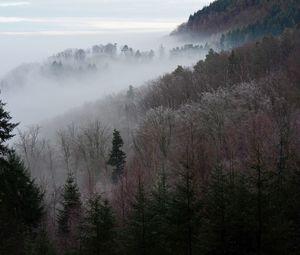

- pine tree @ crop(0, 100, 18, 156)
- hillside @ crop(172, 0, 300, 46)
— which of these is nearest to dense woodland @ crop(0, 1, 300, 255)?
pine tree @ crop(0, 100, 18, 156)

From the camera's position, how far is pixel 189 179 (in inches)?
843

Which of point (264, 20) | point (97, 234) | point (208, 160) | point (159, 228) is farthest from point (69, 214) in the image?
point (264, 20)

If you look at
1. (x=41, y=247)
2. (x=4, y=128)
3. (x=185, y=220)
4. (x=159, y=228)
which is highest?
(x=4, y=128)

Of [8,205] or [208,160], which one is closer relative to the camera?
[8,205]

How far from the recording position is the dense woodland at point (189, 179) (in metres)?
21.0

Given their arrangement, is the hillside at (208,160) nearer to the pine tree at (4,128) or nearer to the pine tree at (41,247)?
the pine tree at (41,247)

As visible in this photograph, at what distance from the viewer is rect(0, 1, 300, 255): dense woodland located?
21.0 m

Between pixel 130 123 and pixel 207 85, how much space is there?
2464 centimetres

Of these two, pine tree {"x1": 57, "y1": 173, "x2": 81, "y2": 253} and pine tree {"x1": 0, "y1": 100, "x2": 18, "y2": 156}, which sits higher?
pine tree {"x1": 0, "y1": 100, "x2": 18, "y2": 156}

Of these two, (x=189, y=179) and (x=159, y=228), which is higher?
(x=189, y=179)

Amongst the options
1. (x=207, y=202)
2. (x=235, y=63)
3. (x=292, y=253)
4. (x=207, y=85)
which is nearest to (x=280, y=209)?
(x=292, y=253)

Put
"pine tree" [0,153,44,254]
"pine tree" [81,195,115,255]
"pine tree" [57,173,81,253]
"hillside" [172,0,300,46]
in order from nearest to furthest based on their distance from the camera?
"pine tree" [0,153,44,254] < "pine tree" [81,195,115,255] < "pine tree" [57,173,81,253] < "hillside" [172,0,300,46]

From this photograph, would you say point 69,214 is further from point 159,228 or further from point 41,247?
point 159,228

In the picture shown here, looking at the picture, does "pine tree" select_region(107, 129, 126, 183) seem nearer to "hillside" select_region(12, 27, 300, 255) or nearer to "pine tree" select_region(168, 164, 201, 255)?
"hillside" select_region(12, 27, 300, 255)
